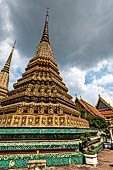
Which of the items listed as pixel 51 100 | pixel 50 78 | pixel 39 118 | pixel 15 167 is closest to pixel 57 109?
pixel 51 100

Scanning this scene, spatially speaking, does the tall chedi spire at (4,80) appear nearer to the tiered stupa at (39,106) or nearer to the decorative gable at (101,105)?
the tiered stupa at (39,106)

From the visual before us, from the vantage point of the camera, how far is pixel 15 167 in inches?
229

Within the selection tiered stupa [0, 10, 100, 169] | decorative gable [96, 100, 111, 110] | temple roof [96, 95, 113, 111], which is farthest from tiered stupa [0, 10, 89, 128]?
decorative gable [96, 100, 111, 110]

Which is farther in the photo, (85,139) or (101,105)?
(101,105)

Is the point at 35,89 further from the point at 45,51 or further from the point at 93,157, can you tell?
the point at 45,51

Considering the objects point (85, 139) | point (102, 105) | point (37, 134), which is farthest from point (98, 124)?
point (102, 105)

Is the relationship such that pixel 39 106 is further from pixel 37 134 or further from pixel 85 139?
pixel 85 139

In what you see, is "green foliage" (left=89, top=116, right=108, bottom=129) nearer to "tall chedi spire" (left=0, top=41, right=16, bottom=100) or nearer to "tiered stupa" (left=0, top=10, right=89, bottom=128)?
"tiered stupa" (left=0, top=10, right=89, bottom=128)

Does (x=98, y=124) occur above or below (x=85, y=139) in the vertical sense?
below

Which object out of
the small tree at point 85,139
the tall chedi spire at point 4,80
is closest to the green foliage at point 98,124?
the small tree at point 85,139

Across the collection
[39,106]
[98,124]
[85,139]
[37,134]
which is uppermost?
[39,106]

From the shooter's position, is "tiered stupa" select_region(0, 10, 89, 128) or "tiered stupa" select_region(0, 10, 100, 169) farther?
"tiered stupa" select_region(0, 10, 89, 128)

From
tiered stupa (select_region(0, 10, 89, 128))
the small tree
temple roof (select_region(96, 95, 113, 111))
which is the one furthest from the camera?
temple roof (select_region(96, 95, 113, 111))

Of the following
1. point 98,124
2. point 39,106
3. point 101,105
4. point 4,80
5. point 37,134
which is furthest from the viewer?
point 101,105
